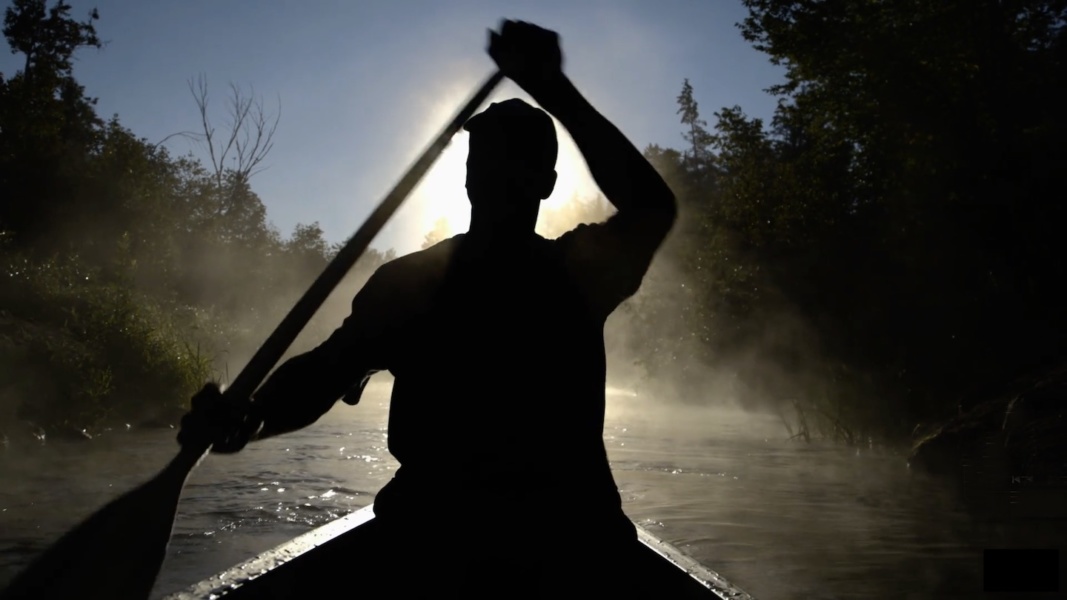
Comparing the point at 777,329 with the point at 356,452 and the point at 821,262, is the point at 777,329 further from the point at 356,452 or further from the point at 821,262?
the point at 356,452

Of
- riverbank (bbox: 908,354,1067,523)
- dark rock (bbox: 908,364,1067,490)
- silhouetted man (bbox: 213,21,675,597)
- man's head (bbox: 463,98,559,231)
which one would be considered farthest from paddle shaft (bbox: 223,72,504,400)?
dark rock (bbox: 908,364,1067,490)

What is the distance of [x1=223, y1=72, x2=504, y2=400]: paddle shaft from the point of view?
2.32 m

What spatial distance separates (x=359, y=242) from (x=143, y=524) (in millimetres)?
964

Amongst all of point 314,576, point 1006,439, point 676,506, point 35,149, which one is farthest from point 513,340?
point 35,149

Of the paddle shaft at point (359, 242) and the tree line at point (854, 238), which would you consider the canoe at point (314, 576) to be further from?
the tree line at point (854, 238)

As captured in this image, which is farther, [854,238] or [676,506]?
[854,238]

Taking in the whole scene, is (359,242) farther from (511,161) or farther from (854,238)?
(854,238)

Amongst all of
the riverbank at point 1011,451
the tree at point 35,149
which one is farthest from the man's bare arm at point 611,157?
the tree at point 35,149

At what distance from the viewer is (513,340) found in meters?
1.78

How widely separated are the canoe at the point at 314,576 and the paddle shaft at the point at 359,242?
0.63 m

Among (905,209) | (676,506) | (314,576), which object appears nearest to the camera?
(314,576)

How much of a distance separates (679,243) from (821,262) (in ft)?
27.5

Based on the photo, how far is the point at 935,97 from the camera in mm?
13352

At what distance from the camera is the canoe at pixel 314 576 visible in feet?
8.02
